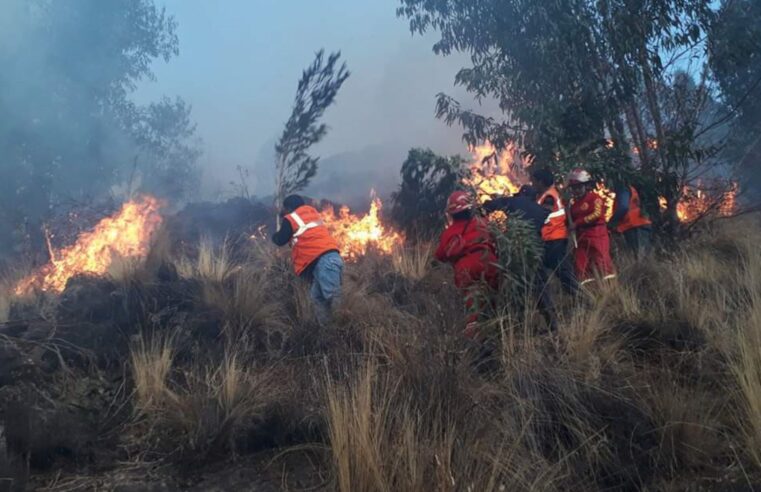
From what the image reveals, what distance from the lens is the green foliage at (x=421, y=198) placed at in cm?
1016

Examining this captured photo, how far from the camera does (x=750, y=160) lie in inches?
557

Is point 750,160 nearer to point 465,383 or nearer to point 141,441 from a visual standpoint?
point 465,383

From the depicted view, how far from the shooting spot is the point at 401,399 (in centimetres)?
353

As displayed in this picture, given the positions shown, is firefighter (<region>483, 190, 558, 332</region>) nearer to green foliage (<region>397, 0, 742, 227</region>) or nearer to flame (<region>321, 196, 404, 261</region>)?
green foliage (<region>397, 0, 742, 227</region>)

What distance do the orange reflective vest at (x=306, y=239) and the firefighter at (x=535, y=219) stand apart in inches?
80.8

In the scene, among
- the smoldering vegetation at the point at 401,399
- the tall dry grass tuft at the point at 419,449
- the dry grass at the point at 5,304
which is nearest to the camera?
the tall dry grass tuft at the point at 419,449

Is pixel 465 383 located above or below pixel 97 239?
below

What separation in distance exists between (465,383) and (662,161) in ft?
19.6

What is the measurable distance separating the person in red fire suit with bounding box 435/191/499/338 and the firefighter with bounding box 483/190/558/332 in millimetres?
200

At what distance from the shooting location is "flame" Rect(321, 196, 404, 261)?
33.9ft

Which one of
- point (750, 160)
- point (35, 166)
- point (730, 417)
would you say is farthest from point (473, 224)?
point (35, 166)

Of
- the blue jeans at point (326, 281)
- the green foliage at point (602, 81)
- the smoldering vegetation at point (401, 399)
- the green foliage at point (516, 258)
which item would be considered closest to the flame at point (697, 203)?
the green foliage at point (602, 81)

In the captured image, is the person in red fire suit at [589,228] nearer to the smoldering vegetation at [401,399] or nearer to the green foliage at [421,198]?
the smoldering vegetation at [401,399]

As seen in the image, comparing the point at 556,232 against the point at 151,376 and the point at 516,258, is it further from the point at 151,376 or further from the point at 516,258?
the point at 151,376
